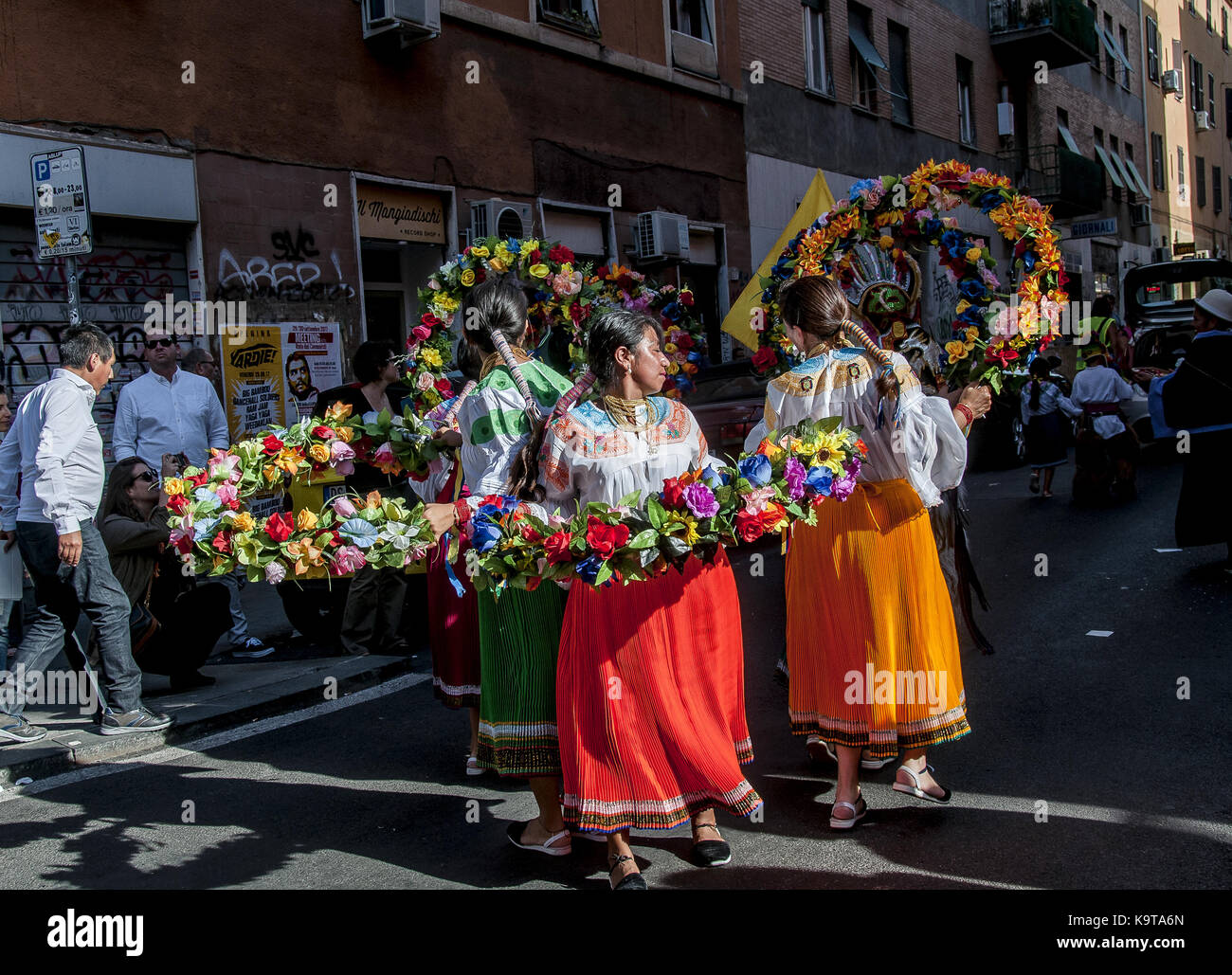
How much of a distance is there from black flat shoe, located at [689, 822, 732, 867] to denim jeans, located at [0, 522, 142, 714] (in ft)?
11.3

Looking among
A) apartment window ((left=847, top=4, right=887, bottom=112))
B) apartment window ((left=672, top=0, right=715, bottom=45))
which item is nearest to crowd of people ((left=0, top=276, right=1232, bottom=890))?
apartment window ((left=672, top=0, right=715, bottom=45))

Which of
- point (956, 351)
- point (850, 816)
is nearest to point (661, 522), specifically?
point (850, 816)

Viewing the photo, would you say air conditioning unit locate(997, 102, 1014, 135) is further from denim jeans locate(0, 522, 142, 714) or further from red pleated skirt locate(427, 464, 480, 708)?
denim jeans locate(0, 522, 142, 714)

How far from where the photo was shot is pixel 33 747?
593cm

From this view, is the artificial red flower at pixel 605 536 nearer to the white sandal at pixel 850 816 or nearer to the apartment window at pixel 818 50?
the white sandal at pixel 850 816

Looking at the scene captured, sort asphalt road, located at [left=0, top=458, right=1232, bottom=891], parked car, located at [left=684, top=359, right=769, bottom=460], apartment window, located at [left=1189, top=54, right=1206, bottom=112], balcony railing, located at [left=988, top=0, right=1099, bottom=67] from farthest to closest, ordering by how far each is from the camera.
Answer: apartment window, located at [left=1189, top=54, right=1206, bottom=112]
balcony railing, located at [left=988, top=0, right=1099, bottom=67]
parked car, located at [left=684, top=359, right=769, bottom=460]
asphalt road, located at [left=0, top=458, right=1232, bottom=891]

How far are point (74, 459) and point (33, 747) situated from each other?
1414mm

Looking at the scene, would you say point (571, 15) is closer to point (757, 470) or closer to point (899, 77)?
point (899, 77)

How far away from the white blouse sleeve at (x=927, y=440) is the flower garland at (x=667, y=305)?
2706mm

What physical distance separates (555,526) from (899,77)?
934 inches

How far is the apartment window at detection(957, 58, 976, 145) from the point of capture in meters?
27.9

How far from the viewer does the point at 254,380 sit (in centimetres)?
1184

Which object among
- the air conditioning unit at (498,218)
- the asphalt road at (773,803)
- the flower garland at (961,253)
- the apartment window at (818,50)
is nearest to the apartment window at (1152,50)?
the apartment window at (818,50)

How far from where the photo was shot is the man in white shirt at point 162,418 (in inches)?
334
